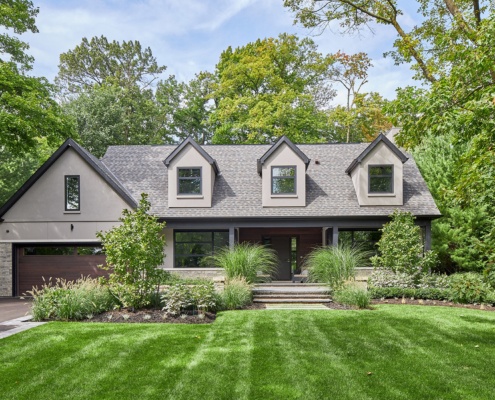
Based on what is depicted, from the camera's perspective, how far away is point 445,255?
1966 cm

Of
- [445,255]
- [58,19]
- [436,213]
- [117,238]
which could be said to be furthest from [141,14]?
[445,255]

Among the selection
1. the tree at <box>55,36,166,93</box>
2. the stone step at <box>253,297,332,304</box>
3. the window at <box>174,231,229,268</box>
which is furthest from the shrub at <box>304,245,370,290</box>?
the tree at <box>55,36,166,93</box>

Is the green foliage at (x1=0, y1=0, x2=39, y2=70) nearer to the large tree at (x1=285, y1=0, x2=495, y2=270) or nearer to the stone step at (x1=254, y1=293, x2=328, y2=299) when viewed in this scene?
the large tree at (x1=285, y1=0, x2=495, y2=270)

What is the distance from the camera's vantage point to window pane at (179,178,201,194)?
1864 centimetres

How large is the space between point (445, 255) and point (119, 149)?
17.2m

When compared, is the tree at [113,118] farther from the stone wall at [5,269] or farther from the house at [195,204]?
the stone wall at [5,269]

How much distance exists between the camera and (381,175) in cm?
1842

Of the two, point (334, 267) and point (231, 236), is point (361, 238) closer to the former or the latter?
point (334, 267)

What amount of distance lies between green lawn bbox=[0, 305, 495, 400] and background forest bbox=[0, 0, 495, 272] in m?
2.20

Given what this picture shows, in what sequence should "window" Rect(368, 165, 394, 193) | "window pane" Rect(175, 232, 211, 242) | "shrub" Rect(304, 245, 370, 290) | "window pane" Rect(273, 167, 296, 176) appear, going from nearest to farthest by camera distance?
"shrub" Rect(304, 245, 370, 290) < "window" Rect(368, 165, 394, 193) < "window pane" Rect(273, 167, 296, 176) < "window pane" Rect(175, 232, 211, 242)

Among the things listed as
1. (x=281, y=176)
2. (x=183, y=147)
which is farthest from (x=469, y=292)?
(x=183, y=147)

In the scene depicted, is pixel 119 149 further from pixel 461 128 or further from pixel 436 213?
pixel 461 128

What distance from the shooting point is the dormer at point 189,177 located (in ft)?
60.3

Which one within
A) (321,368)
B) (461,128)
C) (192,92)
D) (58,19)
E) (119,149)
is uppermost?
(192,92)
